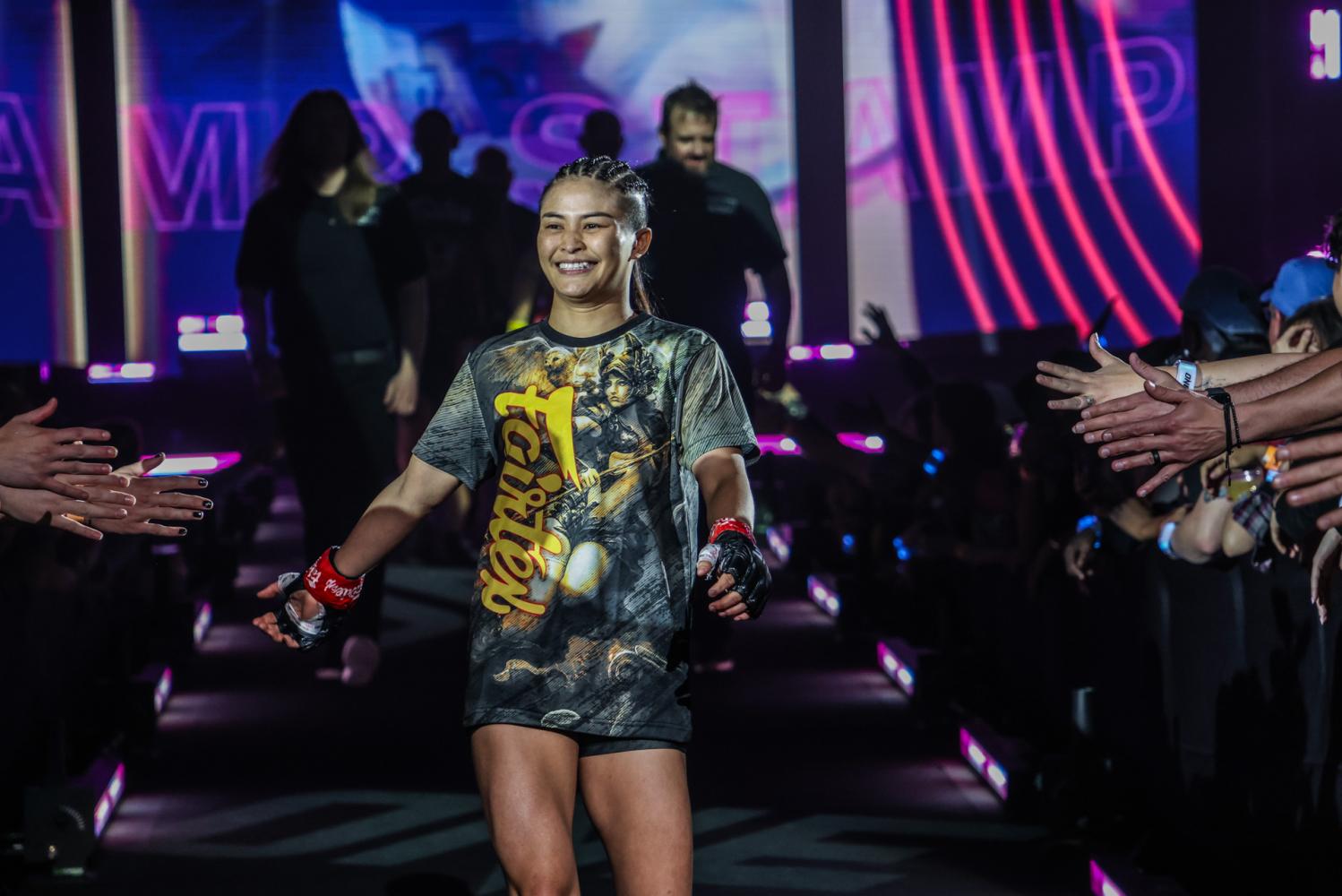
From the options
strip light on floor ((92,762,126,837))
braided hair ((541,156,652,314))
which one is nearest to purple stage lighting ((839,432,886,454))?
strip light on floor ((92,762,126,837))

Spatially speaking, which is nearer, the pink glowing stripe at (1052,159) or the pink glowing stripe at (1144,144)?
the pink glowing stripe at (1144,144)

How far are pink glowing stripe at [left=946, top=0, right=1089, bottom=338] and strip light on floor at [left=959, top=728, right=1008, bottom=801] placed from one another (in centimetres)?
826

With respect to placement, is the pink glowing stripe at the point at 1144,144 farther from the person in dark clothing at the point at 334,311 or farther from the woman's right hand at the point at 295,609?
the woman's right hand at the point at 295,609

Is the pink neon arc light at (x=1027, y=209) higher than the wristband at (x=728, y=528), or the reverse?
the pink neon arc light at (x=1027, y=209)

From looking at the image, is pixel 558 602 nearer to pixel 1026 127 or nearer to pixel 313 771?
pixel 313 771

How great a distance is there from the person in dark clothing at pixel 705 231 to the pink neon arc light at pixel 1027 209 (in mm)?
7464

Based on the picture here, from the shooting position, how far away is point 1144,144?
45.8ft

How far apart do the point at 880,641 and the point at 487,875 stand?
3512 mm

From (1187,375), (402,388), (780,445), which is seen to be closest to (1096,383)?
(1187,375)

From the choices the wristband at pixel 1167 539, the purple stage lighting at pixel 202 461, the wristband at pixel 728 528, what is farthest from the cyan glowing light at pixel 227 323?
the wristband at pixel 728 528

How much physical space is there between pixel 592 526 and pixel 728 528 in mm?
259

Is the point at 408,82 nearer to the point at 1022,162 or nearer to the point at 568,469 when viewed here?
the point at 1022,162

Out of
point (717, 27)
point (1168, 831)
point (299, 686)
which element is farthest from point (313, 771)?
point (717, 27)

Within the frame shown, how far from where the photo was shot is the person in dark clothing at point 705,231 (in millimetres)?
6875
